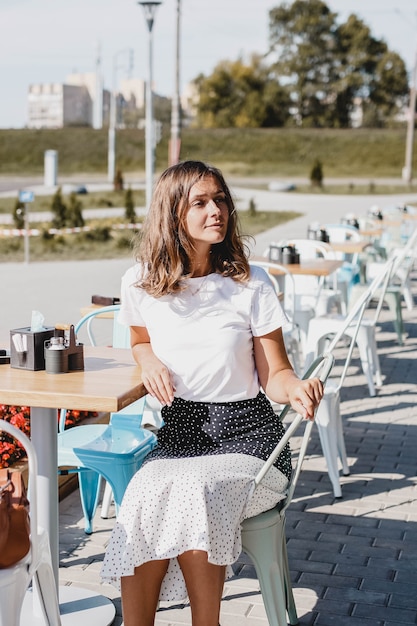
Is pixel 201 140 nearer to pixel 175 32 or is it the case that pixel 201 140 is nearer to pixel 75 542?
pixel 175 32

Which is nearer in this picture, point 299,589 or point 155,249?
point 155,249

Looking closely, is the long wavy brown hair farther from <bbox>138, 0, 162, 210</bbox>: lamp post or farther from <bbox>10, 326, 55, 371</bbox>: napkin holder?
<bbox>138, 0, 162, 210</bbox>: lamp post

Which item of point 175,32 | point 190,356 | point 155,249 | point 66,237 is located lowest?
point 66,237

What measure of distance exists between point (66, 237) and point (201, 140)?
126ft

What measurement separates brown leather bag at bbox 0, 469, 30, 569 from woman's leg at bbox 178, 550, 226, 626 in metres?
0.42

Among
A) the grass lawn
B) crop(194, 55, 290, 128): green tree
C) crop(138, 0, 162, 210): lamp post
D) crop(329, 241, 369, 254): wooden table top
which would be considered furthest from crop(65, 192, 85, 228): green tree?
crop(194, 55, 290, 128): green tree

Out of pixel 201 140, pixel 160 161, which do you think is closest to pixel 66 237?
pixel 160 161

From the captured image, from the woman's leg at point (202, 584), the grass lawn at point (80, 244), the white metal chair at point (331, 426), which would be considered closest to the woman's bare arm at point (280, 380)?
the woman's leg at point (202, 584)

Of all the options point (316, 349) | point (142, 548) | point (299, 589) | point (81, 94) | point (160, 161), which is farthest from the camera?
point (81, 94)

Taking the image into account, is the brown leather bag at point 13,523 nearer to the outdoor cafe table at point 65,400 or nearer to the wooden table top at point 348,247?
the outdoor cafe table at point 65,400

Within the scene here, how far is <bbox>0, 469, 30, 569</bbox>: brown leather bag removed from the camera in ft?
6.97

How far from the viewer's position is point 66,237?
17.1 metres

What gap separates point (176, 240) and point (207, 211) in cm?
13

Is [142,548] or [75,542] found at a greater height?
[142,548]
